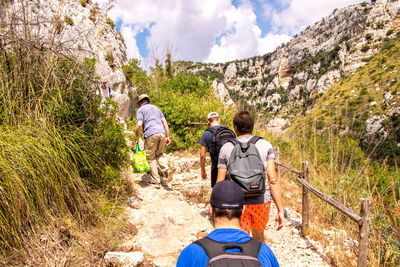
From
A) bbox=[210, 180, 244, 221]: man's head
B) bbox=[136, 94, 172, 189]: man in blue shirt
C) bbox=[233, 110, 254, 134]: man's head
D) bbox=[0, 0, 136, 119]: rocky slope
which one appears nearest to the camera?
bbox=[210, 180, 244, 221]: man's head

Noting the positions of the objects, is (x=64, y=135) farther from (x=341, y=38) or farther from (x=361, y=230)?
(x=341, y=38)

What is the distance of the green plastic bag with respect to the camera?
418cm

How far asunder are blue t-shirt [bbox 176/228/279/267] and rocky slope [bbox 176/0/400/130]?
2821 centimetres

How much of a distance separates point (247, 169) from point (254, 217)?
553mm

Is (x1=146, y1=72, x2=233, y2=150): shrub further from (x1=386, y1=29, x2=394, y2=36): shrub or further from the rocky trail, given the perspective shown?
(x1=386, y1=29, x2=394, y2=36): shrub

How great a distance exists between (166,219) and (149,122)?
1.85 meters

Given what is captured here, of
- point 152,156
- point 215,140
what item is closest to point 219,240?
point 215,140

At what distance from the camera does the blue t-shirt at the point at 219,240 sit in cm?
98

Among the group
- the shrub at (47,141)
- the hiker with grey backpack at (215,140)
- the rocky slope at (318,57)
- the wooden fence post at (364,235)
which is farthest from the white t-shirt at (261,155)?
the rocky slope at (318,57)

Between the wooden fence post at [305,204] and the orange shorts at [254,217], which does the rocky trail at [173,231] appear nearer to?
the wooden fence post at [305,204]

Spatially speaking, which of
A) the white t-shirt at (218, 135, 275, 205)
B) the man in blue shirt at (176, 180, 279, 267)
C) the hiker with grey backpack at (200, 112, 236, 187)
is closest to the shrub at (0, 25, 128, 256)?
the hiker with grey backpack at (200, 112, 236, 187)

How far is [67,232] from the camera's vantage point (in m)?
2.41

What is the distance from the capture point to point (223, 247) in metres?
0.98

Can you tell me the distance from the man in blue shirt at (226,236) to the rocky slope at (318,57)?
92.0 ft
